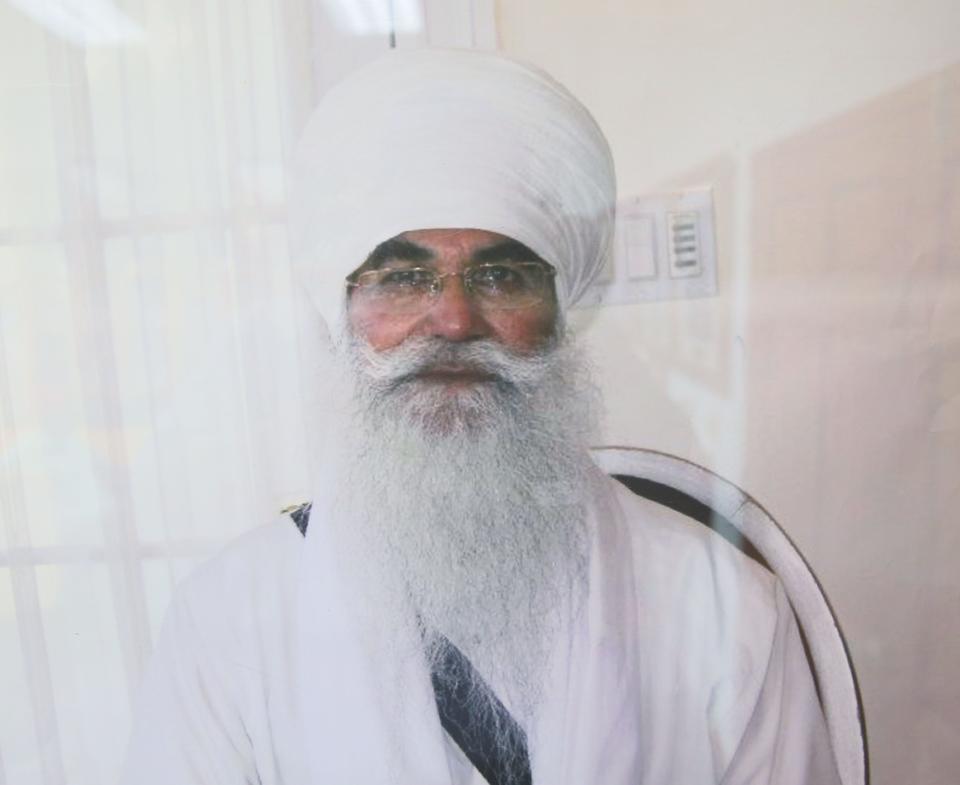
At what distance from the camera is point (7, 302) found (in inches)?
27.4

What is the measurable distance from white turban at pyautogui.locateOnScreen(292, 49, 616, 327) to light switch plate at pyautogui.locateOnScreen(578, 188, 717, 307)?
0.03m

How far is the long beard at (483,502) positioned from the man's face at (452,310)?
0.01 metres

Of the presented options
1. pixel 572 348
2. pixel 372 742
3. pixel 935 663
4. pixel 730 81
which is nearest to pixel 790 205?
pixel 730 81

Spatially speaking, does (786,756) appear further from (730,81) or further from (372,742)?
(730,81)

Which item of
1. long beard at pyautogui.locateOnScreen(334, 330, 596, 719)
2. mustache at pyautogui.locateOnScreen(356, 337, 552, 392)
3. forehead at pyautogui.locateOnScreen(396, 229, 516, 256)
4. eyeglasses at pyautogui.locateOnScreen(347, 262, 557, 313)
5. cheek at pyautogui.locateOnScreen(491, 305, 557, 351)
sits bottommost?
long beard at pyautogui.locateOnScreen(334, 330, 596, 719)

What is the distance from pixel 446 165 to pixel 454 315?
0.11 meters

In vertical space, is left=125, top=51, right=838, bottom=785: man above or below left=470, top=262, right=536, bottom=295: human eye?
below

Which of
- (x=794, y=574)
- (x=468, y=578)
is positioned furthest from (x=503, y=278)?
(x=794, y=574)

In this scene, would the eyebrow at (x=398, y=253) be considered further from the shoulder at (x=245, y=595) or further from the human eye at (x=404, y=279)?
the shoulder at (x=245, y=595)

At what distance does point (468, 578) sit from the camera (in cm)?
69

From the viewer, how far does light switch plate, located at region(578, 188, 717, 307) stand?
66cm

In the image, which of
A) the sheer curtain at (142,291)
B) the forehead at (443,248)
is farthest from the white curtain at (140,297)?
the forehead at (443,248)

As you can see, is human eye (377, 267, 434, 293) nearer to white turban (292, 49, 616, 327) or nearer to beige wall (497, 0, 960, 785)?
white turban (292, 49, 616, 327)

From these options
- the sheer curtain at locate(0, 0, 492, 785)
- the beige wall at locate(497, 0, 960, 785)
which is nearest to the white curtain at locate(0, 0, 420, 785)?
the sheer curtain at locate(0, 0, 492, 785)
